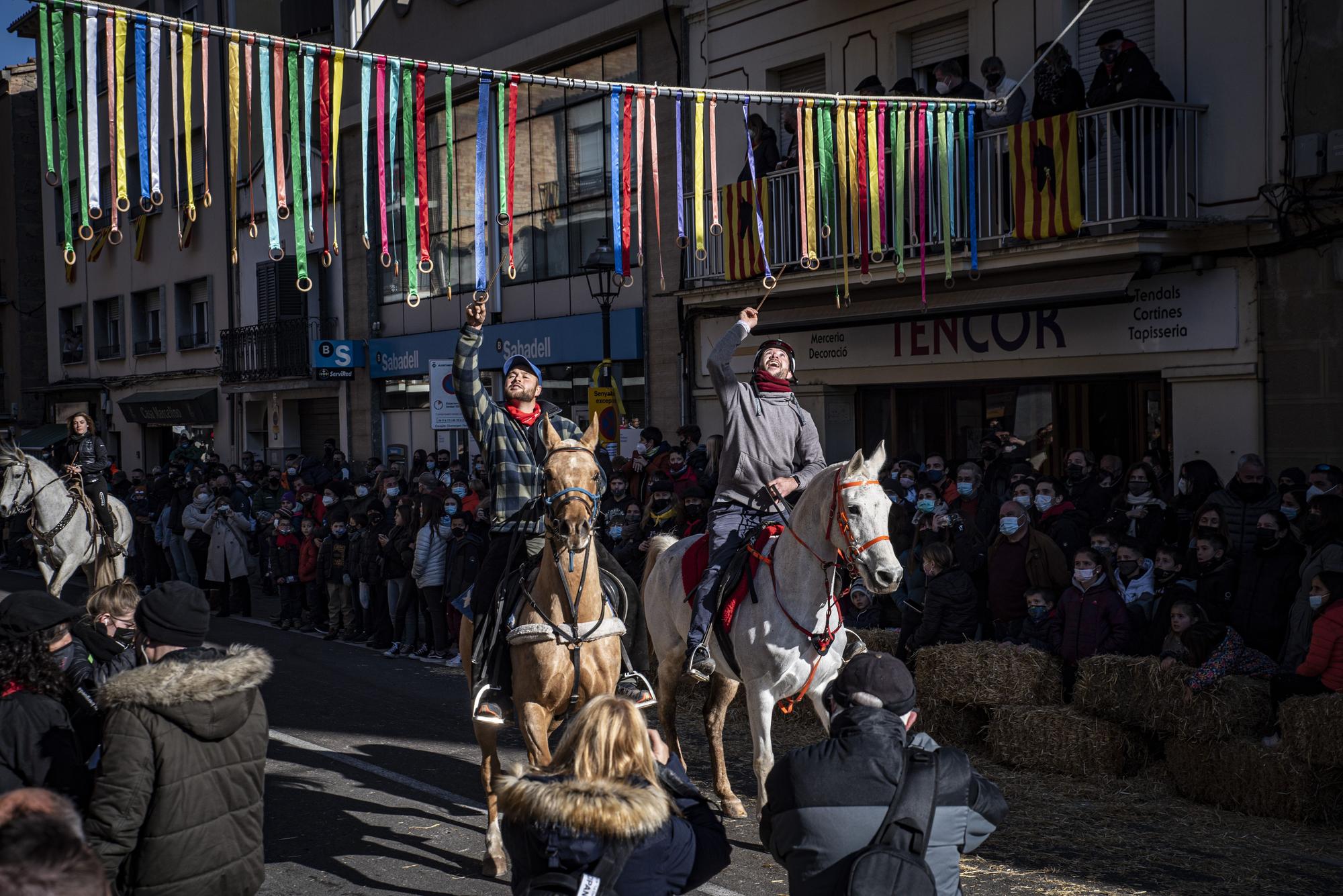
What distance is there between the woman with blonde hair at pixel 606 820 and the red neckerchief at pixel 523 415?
3.67m

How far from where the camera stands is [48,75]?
6992mm

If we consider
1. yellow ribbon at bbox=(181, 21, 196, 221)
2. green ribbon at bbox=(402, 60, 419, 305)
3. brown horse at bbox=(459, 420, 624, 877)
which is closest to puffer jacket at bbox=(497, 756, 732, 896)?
brown horse at bbox=(459, 420, 624, 877)

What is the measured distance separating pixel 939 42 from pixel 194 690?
14087mm

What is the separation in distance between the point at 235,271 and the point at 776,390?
24919 mm

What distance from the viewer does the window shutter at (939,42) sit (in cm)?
1562

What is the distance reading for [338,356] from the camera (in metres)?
25.9

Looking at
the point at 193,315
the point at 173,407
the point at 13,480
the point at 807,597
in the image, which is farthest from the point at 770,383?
the point at 193,315

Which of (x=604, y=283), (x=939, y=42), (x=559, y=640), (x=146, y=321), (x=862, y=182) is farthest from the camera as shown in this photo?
(x=146, y=321)

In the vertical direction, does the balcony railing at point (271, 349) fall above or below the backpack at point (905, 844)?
above

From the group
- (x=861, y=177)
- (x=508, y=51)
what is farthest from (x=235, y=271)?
(x=861, y=177)

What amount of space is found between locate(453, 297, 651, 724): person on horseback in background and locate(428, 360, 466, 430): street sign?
31.5 ft

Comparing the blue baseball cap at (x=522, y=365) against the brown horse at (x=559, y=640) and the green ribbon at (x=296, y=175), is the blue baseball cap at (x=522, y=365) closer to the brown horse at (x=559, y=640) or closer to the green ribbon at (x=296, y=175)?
the brown horse at (x=559, y=640)

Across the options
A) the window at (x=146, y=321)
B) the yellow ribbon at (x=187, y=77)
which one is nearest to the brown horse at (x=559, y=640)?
the yellow ribbon at (x=187, y=77)

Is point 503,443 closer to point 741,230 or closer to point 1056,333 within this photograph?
point 1056,333
